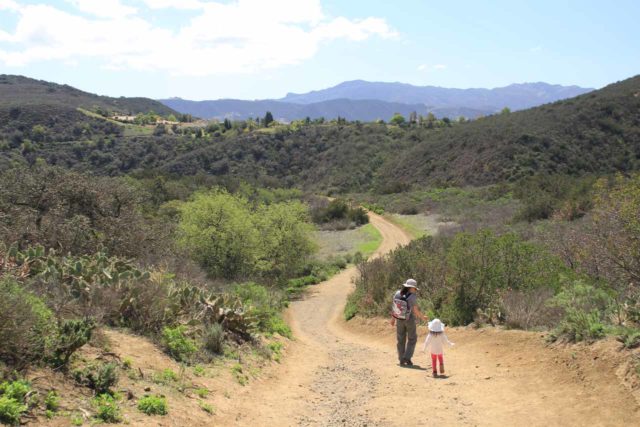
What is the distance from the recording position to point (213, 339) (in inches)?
352

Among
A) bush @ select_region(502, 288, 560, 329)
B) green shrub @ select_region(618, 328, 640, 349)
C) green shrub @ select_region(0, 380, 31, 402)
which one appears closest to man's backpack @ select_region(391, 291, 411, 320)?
bush @ select_region(502, 288, 560, 329)

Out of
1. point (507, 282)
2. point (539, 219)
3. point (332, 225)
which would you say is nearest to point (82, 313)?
point (507, 282)

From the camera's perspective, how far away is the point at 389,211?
5478cm

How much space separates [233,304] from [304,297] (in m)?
14.6

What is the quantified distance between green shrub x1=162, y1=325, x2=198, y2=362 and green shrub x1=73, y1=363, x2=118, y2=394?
191cm

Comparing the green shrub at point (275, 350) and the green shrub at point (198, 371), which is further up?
the green shrub at point (198, 371)

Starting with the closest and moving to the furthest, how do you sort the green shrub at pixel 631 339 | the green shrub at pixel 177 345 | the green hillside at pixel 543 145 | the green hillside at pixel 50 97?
the green shrub at pixel 631 339 < the green shrub at pixel 177 345 < the green hillside at pixel 543 145 < the green hillside at pixel 50 97

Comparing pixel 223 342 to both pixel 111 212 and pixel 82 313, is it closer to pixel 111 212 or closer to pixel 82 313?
pixel 82 313

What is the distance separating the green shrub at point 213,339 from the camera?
8898 millimetres

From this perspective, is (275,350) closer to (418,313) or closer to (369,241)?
(418,313)

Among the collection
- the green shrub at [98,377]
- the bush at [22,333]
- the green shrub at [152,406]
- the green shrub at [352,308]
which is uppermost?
the bush at [22,333]

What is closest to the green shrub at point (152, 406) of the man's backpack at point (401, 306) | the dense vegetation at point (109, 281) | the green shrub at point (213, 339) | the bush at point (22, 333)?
the dense vegetation at point (109, 281)

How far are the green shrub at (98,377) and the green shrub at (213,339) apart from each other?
284 cm

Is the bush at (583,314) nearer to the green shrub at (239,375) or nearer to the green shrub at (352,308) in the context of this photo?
the green shrub at (239,375)
